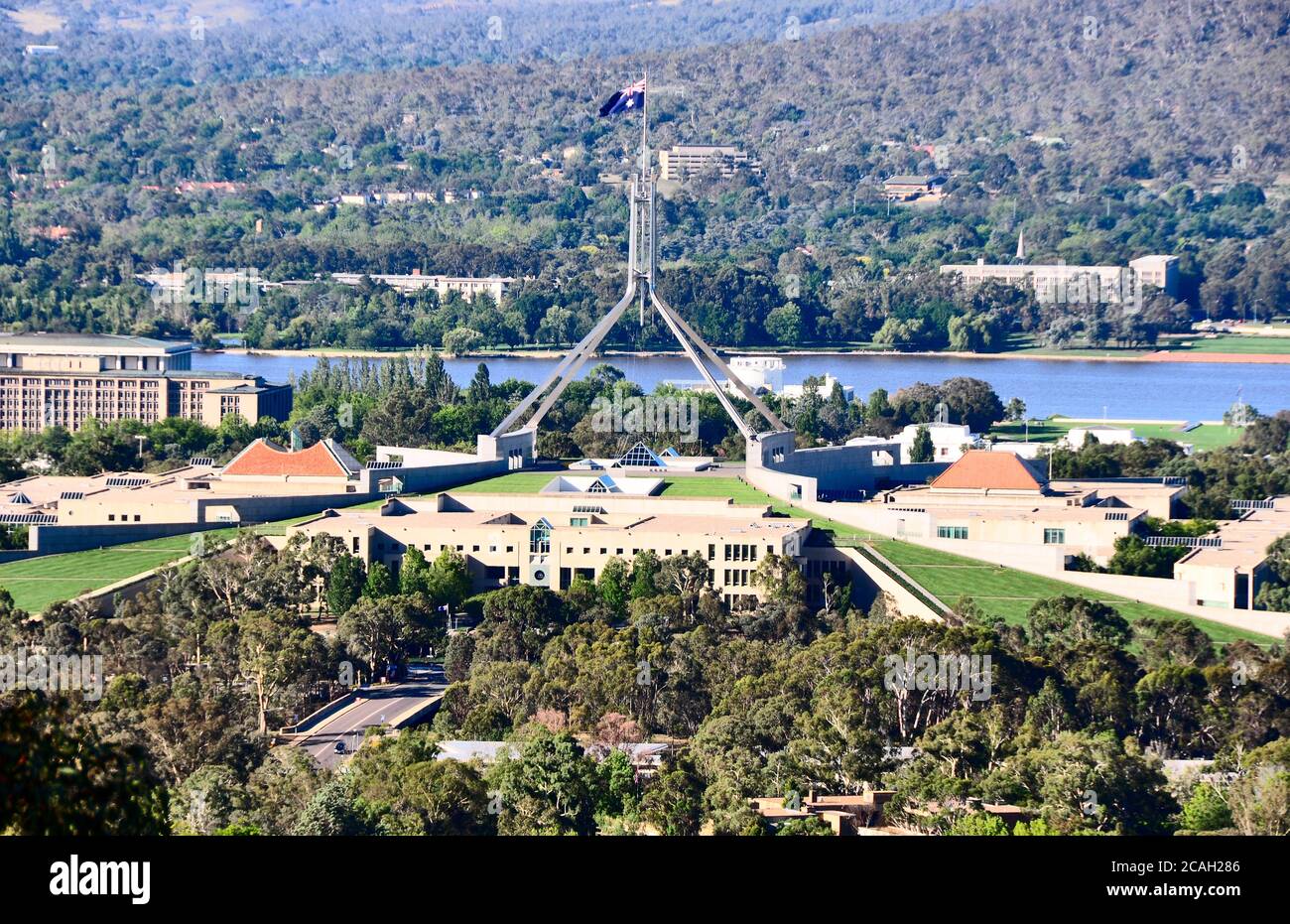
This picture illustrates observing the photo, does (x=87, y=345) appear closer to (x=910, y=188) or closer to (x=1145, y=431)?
(x=1145, y=431)

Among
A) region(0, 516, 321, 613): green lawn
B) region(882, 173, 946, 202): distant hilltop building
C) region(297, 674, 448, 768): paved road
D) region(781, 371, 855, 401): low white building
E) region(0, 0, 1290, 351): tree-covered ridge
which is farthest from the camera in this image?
region(882, 173, 946, 202): distant hilltop building

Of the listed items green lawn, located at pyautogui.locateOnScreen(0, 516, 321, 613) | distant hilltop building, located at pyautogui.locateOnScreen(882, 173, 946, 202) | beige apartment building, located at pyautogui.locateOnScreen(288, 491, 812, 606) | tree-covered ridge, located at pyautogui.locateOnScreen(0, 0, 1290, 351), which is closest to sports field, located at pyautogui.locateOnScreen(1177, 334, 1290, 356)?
tree-covered ridge, located at pyautogui.locateOnScreen(0, 0, 1290, 351)

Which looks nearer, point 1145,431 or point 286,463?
point 286,463

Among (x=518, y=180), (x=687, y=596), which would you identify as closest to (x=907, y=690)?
(x=687, y=596)

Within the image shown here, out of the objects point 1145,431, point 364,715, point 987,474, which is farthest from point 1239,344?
point 364,715

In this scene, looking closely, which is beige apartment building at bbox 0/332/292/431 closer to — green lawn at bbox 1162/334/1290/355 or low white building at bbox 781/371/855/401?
low white building at bbox 781/371/855/401

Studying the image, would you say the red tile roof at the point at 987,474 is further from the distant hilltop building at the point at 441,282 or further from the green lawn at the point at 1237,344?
the distant hilltop building at the point at 441,282

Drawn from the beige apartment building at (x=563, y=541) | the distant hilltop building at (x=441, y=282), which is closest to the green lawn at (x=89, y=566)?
the beige apartment building at (x=563, y=541)
